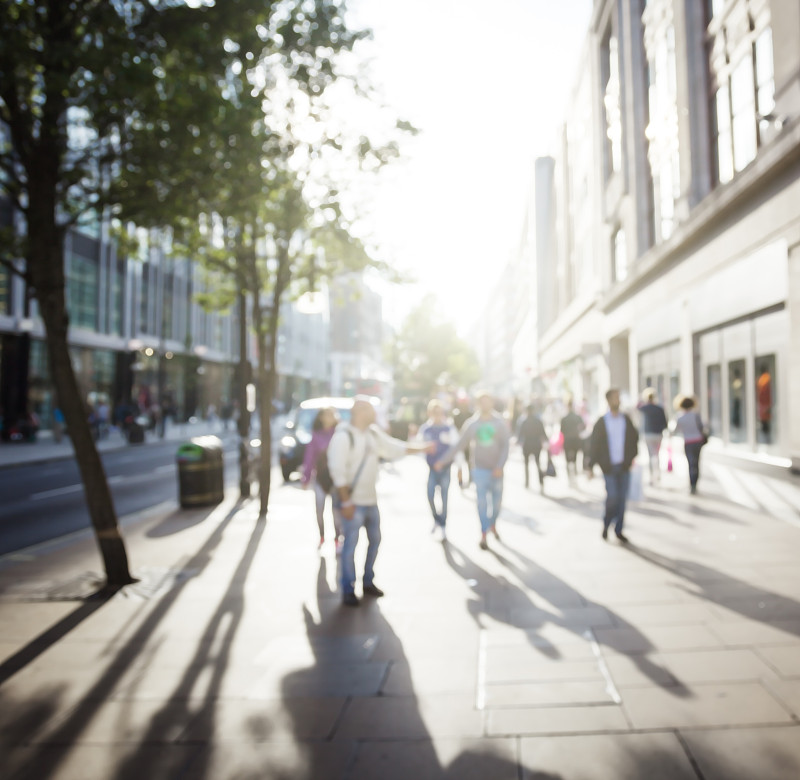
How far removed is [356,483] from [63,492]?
11219mm

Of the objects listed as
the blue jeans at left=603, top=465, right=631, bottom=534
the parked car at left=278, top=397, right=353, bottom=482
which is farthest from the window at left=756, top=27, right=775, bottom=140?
the parked car at left=278, top=397, right=353, bottom=482

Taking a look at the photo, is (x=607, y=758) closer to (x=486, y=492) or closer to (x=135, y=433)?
(x=486, y=492)

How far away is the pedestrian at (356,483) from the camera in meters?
6.77

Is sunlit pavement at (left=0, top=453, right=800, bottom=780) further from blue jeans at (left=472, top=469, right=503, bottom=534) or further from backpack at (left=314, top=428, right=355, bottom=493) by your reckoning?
backpack at (left=314, top=428, right=355, bottom=493)

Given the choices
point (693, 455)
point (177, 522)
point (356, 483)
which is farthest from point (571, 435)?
point (356, 483)

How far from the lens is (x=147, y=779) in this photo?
11.5ft

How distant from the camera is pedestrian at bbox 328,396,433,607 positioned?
6.77m

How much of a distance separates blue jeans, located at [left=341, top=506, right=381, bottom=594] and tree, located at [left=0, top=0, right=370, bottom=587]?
7.79 ft

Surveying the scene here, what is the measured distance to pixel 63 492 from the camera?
16125 mm

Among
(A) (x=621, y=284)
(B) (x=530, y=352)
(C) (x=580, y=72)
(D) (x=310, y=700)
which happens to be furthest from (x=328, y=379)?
(D) (x=310, y=700)

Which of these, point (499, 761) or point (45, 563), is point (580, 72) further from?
point (499, 761)

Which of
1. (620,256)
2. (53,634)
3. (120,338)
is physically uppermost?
(620,256)

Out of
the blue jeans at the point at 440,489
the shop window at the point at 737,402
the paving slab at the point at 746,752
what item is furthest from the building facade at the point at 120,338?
the paving slab at the point at 746,752

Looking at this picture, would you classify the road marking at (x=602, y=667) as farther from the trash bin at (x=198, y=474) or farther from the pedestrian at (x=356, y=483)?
the trash bin at (x=198, y=474)
